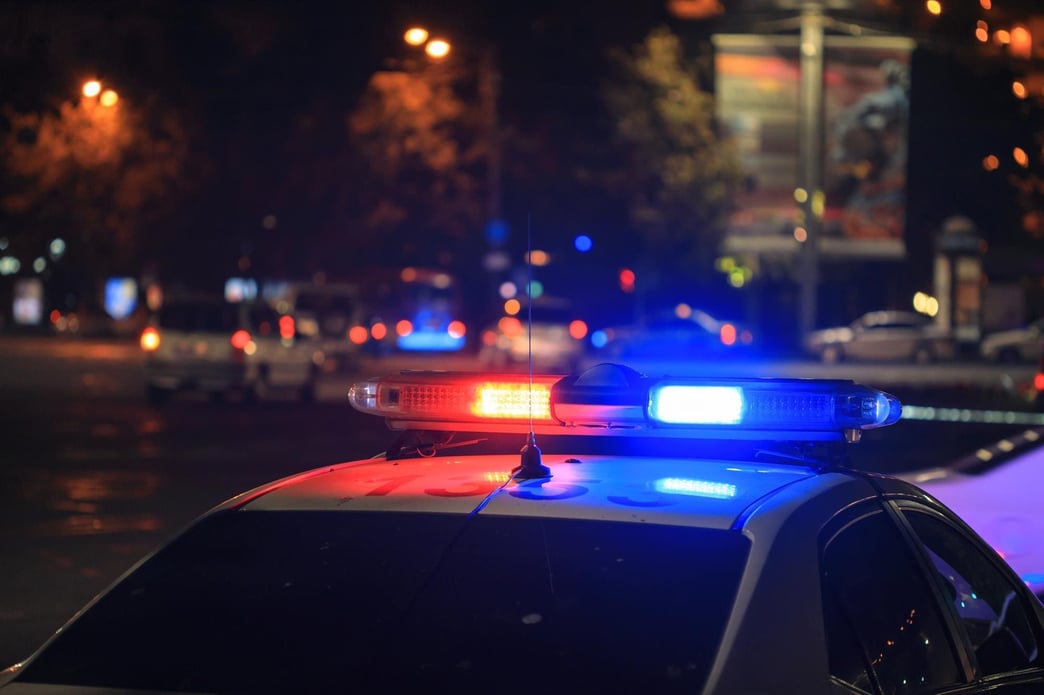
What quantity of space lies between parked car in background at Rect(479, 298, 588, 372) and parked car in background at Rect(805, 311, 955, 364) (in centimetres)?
1307

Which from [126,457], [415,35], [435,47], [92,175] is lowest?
[126,457]

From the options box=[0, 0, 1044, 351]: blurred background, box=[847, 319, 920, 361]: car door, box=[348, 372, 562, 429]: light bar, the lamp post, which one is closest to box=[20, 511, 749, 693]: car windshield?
box=[348, 372, 562, 429]: light bar

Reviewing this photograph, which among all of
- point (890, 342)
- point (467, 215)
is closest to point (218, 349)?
point (467, 215)

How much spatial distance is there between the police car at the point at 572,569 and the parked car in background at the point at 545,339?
102ft

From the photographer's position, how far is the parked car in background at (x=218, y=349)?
25953 millimetres

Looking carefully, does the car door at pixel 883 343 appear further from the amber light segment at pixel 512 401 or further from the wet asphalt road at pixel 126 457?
the amber light segment at pixel 512 401

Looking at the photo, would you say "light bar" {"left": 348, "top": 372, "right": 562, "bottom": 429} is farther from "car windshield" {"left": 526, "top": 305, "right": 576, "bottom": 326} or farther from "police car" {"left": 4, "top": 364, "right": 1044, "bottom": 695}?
"car windshield" {"left": 526, "top": 305, "right": 576, "bottom": 326}

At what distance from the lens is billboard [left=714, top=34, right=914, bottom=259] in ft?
154

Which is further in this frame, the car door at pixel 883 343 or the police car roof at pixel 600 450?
the car door at pixel 883 343

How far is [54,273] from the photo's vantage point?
74750 mm

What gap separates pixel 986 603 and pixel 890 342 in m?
44.2

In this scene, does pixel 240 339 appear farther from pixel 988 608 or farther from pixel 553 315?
pixel 988 608

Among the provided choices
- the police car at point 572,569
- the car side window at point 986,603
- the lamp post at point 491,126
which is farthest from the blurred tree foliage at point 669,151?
the police car at point 572,569

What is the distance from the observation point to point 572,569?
116 inches
